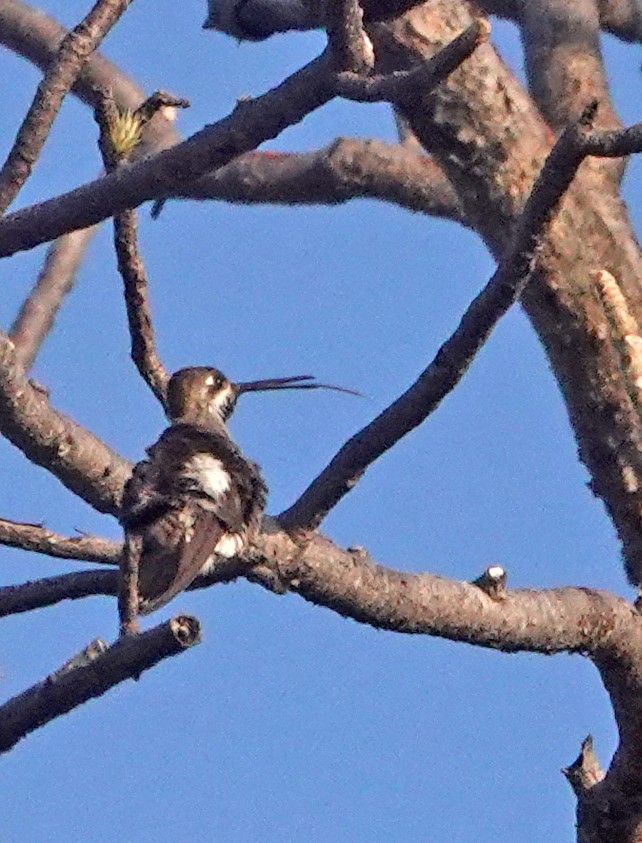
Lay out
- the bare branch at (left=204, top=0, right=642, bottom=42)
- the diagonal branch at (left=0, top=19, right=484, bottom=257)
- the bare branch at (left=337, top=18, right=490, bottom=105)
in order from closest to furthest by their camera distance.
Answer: the bare branch at (left=337, top=18, right=490, bottom=105) < the diagonal branch at (left=0, top=19, right=484, bottom=257) < the bare branch at (left=204, top=0, right=642, bottom=42)

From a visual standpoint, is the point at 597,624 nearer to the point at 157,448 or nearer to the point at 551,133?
the point at 157,448

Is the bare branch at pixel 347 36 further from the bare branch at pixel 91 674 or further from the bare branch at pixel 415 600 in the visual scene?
the bare branch at pixel 91 674

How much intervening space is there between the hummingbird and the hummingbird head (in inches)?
6.7

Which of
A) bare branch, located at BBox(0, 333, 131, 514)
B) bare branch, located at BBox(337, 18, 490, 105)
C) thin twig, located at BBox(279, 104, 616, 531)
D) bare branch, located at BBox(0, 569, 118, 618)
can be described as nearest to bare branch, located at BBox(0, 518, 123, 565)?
bare branch, located at BBox(0, 569, 118, 618)

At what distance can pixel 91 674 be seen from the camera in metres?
3.10

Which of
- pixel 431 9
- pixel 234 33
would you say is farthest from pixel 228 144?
pixel 234 33

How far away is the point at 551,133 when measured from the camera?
5938 millimetres

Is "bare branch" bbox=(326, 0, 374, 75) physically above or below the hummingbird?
above

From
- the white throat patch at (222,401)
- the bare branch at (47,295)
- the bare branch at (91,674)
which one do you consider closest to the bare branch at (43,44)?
the bare branch at (47,295)

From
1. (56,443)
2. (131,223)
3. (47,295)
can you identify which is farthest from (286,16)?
(56,443)

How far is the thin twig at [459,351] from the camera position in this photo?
142 inches

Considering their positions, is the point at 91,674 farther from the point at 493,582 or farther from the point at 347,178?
the point at 347,178

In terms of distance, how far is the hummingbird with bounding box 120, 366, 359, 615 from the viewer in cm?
414

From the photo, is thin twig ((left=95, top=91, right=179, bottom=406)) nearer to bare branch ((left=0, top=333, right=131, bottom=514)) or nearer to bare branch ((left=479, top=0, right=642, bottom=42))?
bare branch ((left=0, top=333, right=131, bottom=514))
